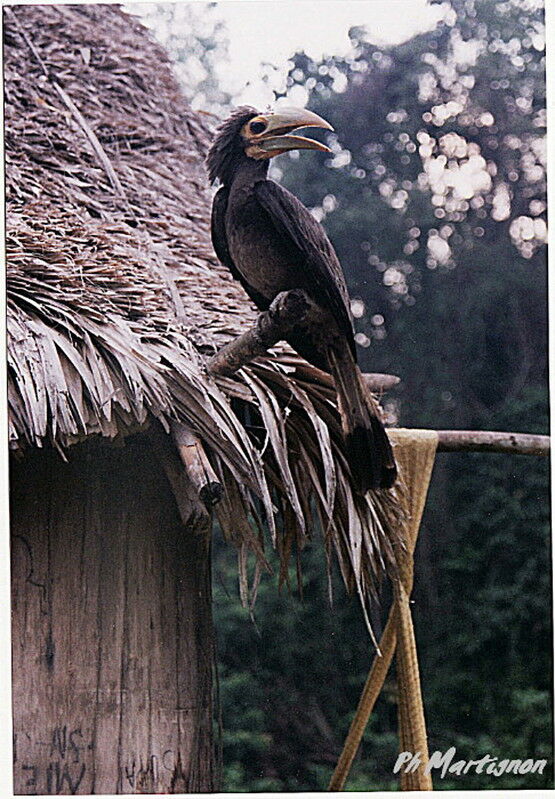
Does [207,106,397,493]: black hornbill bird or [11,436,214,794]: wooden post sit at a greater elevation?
[207,106,397,493]: black hornbill bird

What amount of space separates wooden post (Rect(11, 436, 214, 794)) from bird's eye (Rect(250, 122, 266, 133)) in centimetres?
46

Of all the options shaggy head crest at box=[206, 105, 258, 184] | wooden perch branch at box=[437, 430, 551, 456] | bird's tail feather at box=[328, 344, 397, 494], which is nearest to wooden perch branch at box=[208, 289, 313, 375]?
bird's tail feather at box=[328, 344, 397, 494]

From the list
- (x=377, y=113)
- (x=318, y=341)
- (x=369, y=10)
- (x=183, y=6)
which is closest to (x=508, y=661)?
(x=318, y=341)

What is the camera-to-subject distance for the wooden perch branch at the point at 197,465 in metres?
1.01

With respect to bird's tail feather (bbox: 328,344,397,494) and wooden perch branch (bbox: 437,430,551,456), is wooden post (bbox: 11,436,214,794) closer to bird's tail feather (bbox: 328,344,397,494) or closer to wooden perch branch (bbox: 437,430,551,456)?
bird's tail feather (bbox: 328,344,397,494)

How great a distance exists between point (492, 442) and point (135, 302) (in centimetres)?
56

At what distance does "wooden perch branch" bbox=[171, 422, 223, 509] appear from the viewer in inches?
39.8

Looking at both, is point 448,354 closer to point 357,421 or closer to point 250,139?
point 357,421

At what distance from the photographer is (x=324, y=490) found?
1.19 metres

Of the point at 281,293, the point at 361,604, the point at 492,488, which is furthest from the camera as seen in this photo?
the point at 492,488

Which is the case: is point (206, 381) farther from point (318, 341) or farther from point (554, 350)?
point (554, 350)

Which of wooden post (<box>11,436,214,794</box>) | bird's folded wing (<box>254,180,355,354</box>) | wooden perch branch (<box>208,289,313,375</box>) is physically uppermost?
bird's folded wing (<box>254,180,355,354</box>)

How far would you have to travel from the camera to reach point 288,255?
3.69 feet

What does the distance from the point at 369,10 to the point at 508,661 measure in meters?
0.98
